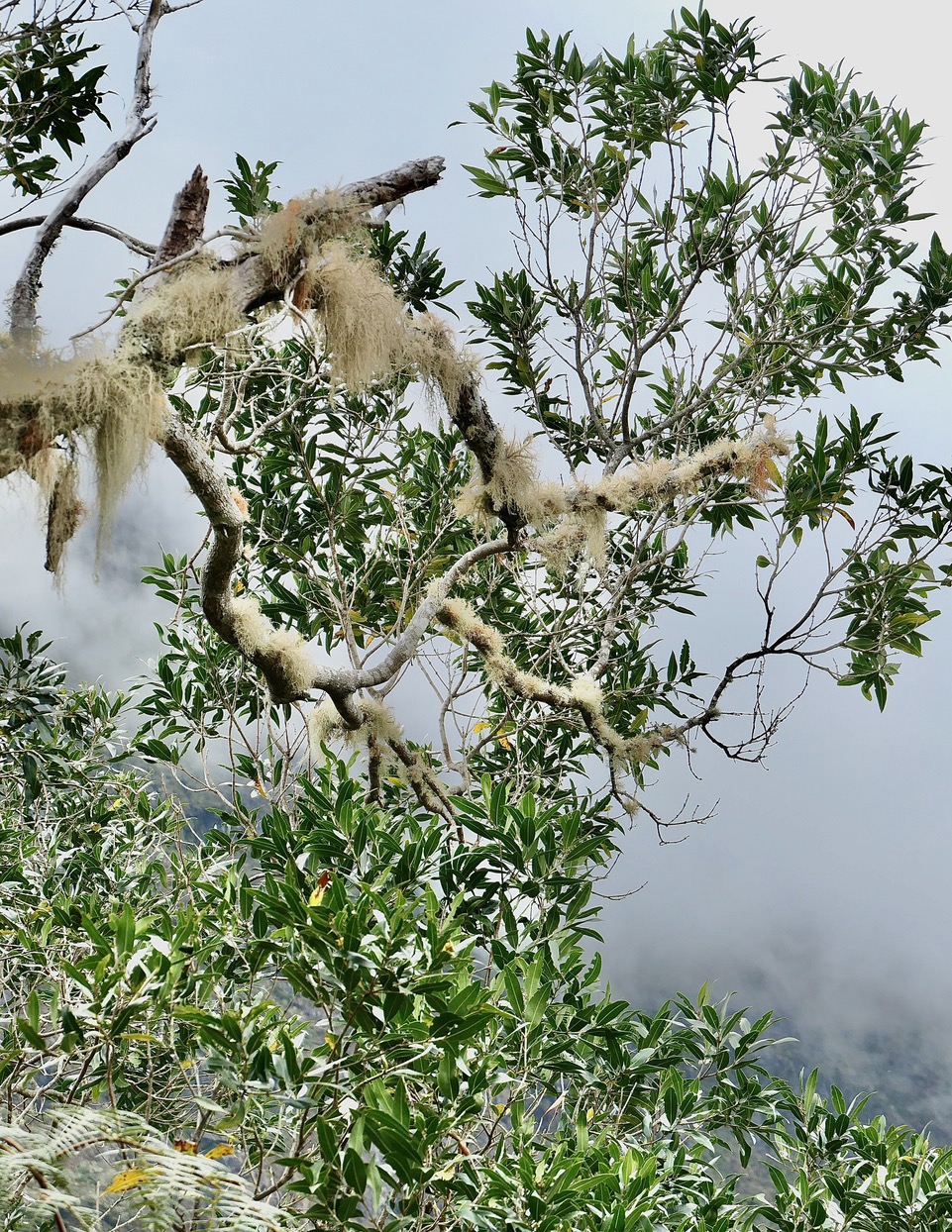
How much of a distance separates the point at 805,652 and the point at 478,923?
1.95m

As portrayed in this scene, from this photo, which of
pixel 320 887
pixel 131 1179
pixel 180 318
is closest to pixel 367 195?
pixel 180 318

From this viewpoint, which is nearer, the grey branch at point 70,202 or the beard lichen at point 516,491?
the grey branch at point 70,202

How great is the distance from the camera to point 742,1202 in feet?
8.75

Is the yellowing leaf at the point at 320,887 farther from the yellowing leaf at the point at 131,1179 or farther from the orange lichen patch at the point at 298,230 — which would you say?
the orange lichen patch at the point at 298,230

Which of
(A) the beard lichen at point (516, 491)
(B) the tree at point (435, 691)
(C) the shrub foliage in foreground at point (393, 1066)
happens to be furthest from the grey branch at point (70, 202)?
(A) the beard lichen at point (516, 491)

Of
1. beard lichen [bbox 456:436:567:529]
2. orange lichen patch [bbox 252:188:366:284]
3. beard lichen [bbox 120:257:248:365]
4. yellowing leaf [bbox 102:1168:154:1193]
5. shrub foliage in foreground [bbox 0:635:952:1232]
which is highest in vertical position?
beard lichen [bbox 456:436:567:529]

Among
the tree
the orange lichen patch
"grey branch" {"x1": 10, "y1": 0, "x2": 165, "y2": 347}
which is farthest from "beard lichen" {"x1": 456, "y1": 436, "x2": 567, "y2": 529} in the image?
"grey branch" {"x1": 10, "y1": 0, "x2": 165, "y2": 347}

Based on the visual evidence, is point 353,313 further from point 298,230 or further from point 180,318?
point 180,318

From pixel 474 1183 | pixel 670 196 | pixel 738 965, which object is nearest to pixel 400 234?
pixel 670 196

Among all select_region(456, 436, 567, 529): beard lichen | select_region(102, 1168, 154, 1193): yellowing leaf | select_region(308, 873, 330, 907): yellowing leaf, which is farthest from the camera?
select_region(456, 436, 567, 529): beard lichen

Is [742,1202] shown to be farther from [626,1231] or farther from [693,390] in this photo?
[693,390]

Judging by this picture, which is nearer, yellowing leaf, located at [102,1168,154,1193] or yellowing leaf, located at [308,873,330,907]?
yellowing leaf, located at [102,1168,154,1193]

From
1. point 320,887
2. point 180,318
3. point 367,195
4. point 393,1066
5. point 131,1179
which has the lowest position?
point 131,1179

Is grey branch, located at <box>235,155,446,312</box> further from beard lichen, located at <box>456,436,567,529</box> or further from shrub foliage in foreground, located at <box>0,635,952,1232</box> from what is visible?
shrub foliage in foreground, located at <box>0,635,952,1232</box>
